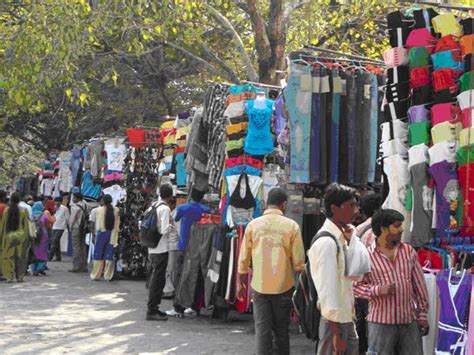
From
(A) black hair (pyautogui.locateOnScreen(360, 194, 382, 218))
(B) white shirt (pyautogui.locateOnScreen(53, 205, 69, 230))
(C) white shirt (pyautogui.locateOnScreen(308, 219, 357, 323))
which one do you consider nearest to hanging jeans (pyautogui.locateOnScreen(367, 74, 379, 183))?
(A) black hair (pyautogui.locateOnScreen(360, 194, 382, 218))

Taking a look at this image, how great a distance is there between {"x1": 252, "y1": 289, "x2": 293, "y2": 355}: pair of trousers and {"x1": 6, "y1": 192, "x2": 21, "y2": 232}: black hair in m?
9.72

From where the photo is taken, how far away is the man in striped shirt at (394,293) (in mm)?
6219

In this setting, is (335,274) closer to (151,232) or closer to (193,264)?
(151,232)

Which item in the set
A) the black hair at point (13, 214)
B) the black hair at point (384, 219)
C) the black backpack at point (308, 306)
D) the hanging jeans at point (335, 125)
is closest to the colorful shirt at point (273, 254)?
the black backpack at point (308, 306)

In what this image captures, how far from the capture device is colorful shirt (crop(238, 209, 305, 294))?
743cm

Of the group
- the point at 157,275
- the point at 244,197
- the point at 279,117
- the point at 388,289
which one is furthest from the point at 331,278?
the point at 157,275

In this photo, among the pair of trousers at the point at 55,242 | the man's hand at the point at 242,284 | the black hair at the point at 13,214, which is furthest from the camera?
the pair of trousers at the point at 55,242

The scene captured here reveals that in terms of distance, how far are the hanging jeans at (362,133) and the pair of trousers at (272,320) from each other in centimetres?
239

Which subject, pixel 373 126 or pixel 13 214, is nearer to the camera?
pixel 373 126

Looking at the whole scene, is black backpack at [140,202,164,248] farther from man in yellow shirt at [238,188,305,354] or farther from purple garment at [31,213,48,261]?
purple garment at [31,213,48,261]

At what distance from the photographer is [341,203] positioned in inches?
232

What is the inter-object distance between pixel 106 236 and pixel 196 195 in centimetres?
553

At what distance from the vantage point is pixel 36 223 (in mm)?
19000

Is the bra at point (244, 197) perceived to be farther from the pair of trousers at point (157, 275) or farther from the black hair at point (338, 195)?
the black hair at point (338, 195)
